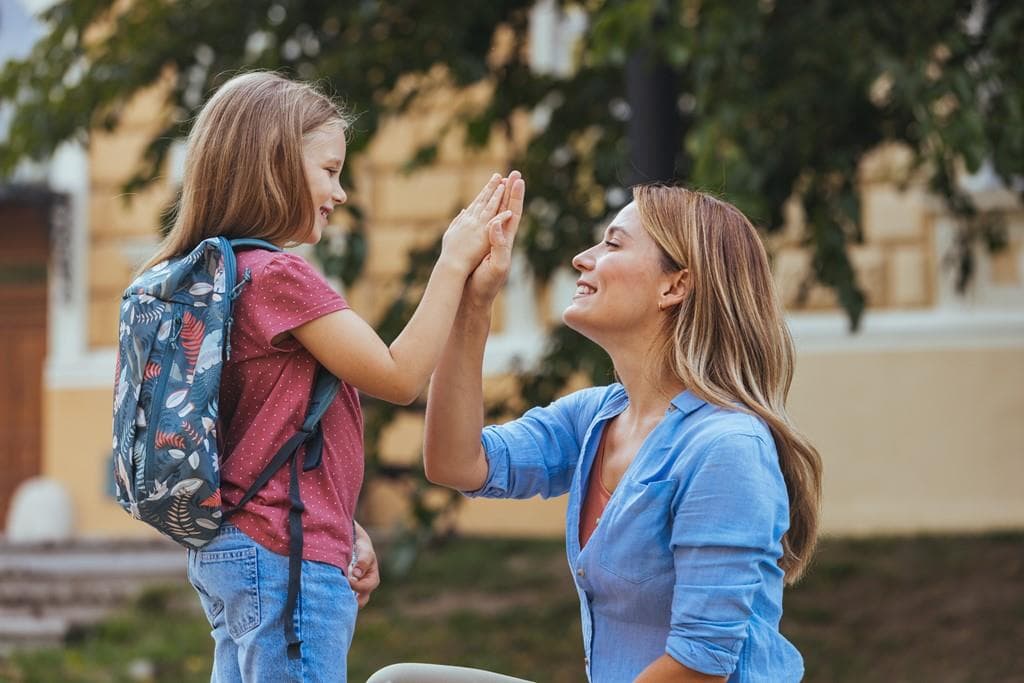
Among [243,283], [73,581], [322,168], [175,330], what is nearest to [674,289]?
[322,168]

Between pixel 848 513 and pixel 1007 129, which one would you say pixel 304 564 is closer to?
pixel 1007 129

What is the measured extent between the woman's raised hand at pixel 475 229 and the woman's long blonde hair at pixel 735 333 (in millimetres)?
278

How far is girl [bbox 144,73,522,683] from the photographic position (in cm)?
248

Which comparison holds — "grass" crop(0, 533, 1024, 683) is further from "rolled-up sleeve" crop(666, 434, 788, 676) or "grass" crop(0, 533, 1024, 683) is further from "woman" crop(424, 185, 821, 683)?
"rolled-up sleeve" crop(666, 434, 788, 676)

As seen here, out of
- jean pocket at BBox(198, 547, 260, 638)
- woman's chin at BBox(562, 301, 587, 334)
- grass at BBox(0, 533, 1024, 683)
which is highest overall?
woman's chin at BBox(562, 301, 587, 334)

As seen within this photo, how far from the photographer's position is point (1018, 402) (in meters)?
10.1

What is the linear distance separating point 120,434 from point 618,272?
921mm

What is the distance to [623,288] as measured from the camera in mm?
2764

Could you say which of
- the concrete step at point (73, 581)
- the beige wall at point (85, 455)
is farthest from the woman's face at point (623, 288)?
the beige wall at point (85, 455)

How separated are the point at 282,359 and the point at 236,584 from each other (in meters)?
0.38

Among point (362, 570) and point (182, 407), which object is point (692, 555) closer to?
point (362, 570)

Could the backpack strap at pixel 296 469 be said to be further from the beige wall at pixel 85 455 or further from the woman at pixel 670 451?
the beige wall at pixel 85 455

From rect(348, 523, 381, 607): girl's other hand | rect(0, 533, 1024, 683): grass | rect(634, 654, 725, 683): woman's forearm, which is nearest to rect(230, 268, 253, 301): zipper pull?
rect(348, 523, 381, 607): girl's other hand

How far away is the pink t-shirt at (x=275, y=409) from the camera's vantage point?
98.8 inches
